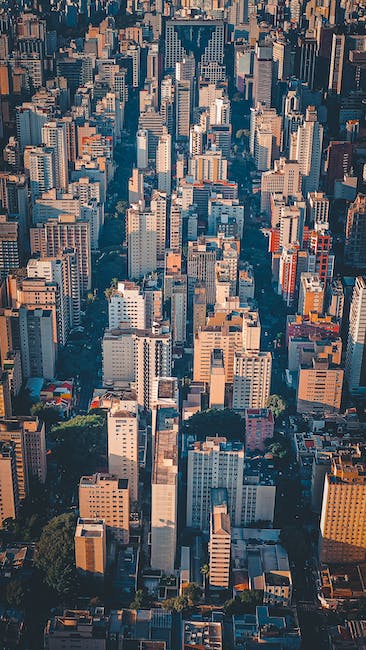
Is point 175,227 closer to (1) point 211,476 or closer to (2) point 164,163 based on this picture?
(2) point 164,163

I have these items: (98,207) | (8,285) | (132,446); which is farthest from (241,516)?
(98,207)

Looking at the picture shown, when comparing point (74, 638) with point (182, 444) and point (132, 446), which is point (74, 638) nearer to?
point (132, 446)

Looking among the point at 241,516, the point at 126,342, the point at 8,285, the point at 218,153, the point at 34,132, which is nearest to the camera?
the point at 241,516

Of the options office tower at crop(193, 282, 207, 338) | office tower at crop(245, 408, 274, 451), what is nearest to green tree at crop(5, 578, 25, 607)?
office tower at crop(245, 408, 274, 451)

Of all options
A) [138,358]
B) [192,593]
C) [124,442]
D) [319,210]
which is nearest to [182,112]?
[319,210]

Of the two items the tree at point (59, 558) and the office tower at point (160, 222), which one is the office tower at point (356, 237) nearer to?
the office tower at point (160, 222)

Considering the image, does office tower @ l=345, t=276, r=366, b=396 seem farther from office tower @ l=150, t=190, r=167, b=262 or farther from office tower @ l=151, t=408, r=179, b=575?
office tower @ l=150, t=190, r=167, b=262
